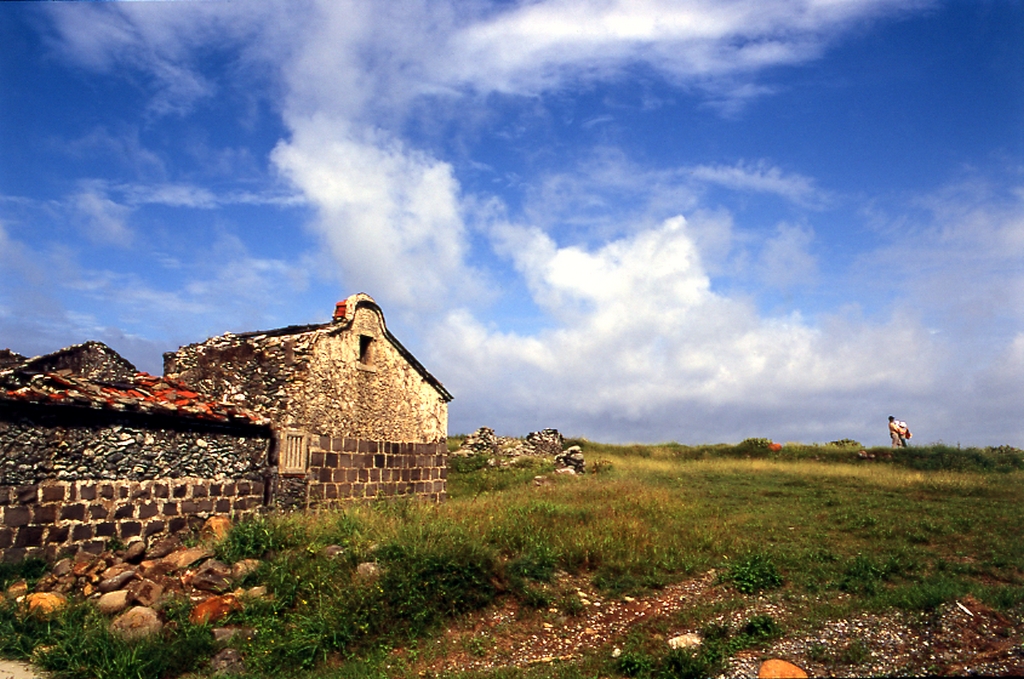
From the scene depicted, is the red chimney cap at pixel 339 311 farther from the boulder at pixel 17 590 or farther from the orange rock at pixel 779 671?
the orange rock at pixel 779 671

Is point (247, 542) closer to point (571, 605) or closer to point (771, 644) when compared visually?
point (571, 605)

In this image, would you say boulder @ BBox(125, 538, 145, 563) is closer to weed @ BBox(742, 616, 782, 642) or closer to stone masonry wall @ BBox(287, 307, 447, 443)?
stone masonry wall @ BBox(287, 307, 447, 443)

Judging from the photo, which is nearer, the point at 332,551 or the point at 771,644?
the point at 771,644

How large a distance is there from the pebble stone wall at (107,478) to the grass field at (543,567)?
94 cm

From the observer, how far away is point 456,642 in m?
8.19

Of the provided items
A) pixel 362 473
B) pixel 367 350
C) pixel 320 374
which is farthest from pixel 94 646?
pixel 367 350

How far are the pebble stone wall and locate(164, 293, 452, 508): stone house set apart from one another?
1.34m

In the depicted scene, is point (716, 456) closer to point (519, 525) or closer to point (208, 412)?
point (519, 525)

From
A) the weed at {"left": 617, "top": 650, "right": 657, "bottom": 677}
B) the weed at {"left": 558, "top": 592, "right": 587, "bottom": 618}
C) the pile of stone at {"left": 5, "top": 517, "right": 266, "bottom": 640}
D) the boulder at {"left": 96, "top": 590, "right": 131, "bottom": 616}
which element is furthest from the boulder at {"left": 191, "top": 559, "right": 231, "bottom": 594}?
the weed at {"left": 617, "top": 650, "right": 657, "bottom": 677}

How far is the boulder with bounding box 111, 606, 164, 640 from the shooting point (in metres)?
8.07

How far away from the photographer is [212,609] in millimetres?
8672

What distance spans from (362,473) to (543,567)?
26.8ft

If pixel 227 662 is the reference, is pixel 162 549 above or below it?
above

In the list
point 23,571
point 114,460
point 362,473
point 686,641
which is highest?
point 114,460
